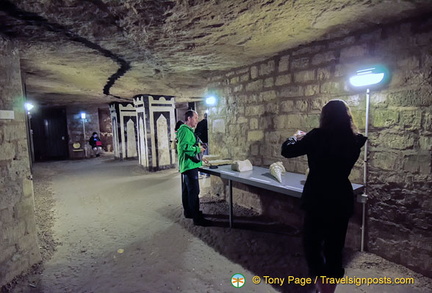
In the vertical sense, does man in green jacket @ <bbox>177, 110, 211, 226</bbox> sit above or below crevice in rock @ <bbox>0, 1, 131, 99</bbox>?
below

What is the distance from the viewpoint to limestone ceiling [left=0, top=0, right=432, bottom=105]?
6.32 ft

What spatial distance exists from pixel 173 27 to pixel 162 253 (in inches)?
98.3

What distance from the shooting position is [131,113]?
1030cm

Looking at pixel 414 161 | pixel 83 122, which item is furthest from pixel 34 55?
pixel 83 122

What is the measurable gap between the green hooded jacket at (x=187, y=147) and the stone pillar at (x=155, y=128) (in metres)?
4.50

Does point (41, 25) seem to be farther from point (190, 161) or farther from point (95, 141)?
point (95, 141)

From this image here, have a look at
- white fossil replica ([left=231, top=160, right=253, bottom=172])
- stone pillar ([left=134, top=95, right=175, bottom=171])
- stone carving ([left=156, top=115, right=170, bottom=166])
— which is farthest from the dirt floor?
stone carving ([left=156, top=115, right=170, bottom=166])

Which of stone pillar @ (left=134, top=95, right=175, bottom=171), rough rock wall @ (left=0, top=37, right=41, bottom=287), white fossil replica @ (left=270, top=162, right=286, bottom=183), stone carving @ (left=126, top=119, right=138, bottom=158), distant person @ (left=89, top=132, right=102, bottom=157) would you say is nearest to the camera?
rough rock wall @ (left=0, top=37, right=41, bottom=287)

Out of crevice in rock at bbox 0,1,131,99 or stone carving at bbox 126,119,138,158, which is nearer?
→ crevice in rock at bbox 0,1,131,99

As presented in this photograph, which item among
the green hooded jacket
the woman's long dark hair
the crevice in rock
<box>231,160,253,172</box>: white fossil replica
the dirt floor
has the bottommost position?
the dirt floor

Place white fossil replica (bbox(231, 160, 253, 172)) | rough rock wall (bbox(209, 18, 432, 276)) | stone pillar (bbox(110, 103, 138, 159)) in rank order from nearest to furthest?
rough rock wall (bbox(209, 18, 432, 276))
white fossil replica (bbox(231, 160, 253, 172))
stone pillar (bbox(110, 103, 138, 159))

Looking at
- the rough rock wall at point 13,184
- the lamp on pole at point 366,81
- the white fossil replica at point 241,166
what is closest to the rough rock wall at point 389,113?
the lamp on pole at point 366,81

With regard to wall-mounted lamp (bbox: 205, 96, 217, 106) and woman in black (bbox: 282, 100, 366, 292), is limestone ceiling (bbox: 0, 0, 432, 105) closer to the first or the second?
woman in black (bbox: 282, 100, 366, 292)

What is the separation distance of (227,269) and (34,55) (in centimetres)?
351
